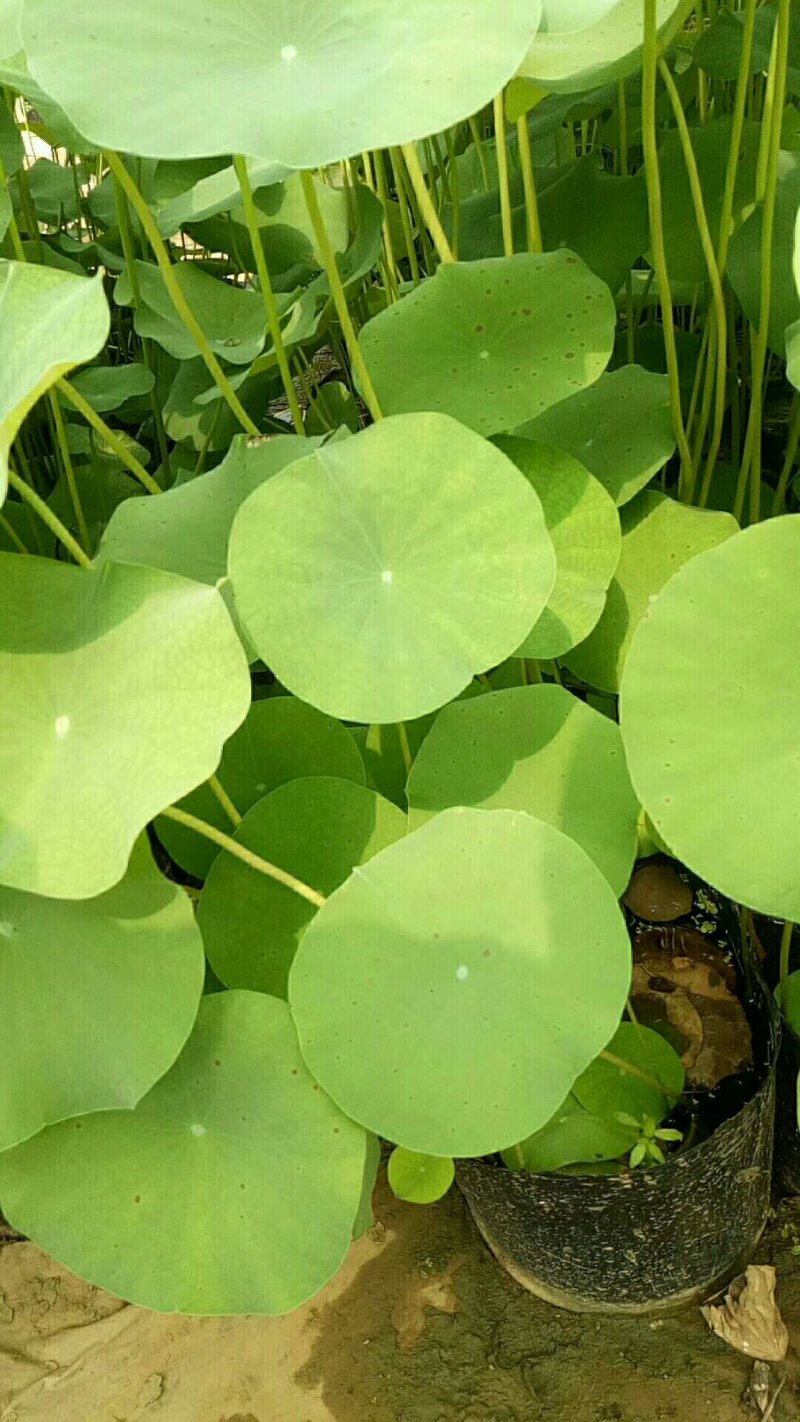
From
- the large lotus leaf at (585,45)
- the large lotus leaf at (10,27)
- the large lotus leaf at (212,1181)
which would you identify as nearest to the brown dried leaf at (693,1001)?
the large lotus leaf at (212,1181)

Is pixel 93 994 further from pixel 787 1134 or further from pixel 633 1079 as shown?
pixel 787 1134

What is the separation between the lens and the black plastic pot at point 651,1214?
951 mm

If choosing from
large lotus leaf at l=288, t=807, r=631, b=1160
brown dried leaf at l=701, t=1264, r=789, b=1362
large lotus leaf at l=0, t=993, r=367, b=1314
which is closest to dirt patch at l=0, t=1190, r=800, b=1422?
brown dried leaf at l=701, t=1264, r=789, b=1362

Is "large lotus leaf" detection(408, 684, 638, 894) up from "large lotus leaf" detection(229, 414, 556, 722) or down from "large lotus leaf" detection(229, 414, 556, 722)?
down

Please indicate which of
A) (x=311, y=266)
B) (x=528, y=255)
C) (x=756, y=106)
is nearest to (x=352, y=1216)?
(x=528, y=255)

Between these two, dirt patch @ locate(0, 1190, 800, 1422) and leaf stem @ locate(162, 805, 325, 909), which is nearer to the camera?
leaf stem @ locate(162, 805, 325, 909)

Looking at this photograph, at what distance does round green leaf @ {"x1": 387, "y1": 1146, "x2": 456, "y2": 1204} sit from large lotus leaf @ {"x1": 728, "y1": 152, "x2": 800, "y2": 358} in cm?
72

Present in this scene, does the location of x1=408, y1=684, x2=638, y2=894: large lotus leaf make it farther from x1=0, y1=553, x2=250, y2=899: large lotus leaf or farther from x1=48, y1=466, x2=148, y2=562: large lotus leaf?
x1=48, y1=466, x2=148, y2=562: large lotus leaf

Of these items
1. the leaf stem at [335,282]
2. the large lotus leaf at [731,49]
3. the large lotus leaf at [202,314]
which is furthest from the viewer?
the large lotus leaf at [202,314]

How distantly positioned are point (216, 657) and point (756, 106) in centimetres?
102

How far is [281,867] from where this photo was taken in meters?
0.85

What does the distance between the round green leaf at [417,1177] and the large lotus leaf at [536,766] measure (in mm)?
299

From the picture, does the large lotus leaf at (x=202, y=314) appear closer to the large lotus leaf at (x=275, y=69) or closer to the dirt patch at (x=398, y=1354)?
the large lotus leaf at (x=275, y=69)

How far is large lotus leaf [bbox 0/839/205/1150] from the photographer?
27.9 inches
